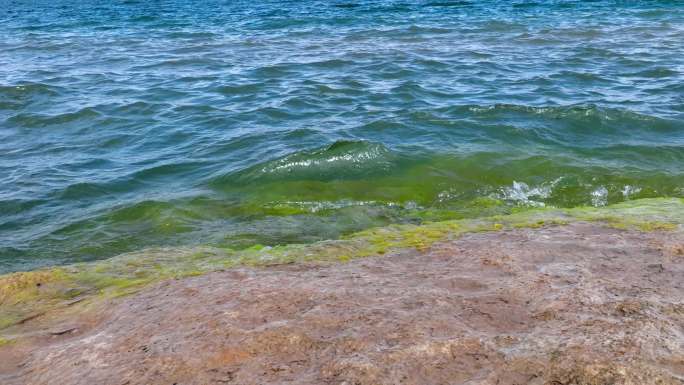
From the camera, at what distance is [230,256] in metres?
6.16

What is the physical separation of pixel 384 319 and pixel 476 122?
7.77 meters

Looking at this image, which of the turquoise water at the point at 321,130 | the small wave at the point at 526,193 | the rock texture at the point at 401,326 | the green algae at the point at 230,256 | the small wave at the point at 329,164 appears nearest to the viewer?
the rock texture at the point at 401,326

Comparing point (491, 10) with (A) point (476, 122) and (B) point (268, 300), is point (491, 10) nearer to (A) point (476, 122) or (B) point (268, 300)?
(A) point (476, 122)

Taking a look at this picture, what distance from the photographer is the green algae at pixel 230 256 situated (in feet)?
17.7

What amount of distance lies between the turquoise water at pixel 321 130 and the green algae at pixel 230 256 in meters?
0.80

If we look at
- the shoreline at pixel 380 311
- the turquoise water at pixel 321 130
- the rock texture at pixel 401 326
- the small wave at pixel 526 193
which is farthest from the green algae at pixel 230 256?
the small wave at pixel 526 193

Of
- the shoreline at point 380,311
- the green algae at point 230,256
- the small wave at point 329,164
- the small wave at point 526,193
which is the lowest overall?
the small wave at point 526,193

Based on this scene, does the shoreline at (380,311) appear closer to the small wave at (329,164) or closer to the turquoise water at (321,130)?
the turquoise water at (321,130)

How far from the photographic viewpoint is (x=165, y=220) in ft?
26.1

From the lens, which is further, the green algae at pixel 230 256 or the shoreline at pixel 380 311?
the green algae at pixel 230 256

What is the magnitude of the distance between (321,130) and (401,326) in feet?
25.3

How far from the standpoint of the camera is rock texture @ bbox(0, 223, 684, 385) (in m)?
3.48

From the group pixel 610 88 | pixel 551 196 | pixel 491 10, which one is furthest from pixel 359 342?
pixel 491 10

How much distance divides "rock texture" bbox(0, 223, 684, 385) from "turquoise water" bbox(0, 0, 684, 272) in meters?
2.29
